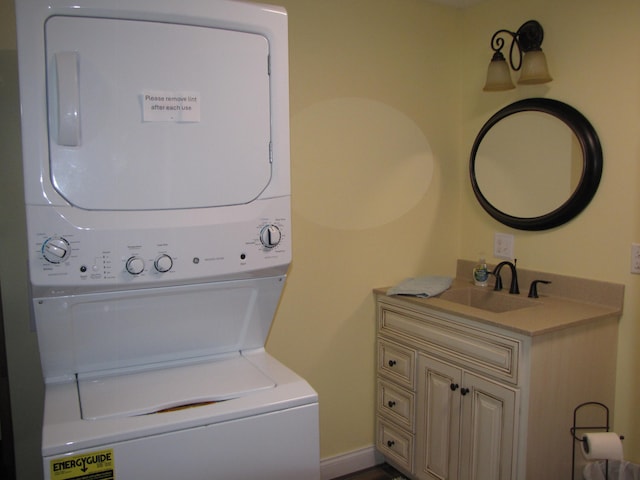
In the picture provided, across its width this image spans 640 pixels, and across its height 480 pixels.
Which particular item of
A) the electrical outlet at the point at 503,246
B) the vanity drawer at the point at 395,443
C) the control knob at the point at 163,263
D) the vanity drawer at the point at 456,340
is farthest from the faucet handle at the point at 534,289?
the control knob at the point at 163,263

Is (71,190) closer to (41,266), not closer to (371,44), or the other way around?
(41,266)

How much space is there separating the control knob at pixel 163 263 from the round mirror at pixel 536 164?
1737mm

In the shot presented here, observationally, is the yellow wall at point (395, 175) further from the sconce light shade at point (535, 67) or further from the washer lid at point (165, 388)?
the washer lid at point (165, 388)

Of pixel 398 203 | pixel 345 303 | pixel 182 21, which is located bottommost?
pixel 345 303

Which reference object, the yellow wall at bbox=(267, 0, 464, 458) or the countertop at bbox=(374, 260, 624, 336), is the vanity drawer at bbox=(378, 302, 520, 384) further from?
the yellow wall at bbox=(267, 0, 464, 458)

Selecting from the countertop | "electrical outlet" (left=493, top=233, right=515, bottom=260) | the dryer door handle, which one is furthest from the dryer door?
"electrical outlet" (left=493, top=233, right=515, bottom=260)

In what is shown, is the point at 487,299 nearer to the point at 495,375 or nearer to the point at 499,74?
the point at 495,375

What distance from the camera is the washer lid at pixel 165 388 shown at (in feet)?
3.97

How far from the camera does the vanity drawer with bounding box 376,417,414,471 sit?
7.67 ft

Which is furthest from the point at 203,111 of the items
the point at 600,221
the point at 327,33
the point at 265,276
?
the point at 600,221

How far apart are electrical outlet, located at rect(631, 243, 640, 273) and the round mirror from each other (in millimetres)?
267

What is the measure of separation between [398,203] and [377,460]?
1.32 meters

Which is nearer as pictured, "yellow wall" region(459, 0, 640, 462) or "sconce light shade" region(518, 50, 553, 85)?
"yellow wall" region(459, 0, 640, 462)

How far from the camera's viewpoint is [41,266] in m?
1.19
